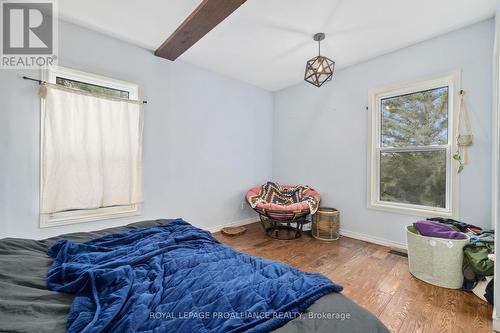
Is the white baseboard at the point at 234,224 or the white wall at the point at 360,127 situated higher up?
the white wall at the point at 360,127

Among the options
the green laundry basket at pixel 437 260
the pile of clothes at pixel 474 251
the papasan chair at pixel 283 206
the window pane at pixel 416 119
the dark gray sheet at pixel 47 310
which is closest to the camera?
the dark gray sheet at pixel 47 310

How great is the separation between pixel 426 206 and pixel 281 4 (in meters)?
2.79

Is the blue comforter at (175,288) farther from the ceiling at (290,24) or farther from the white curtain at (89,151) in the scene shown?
the ceiling at (290,24)

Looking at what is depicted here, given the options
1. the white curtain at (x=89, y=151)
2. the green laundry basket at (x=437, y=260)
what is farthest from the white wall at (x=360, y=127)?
the white curtain at (x=89, y=151)

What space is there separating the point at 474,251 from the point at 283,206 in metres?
1.91

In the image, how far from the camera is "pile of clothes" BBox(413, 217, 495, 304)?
1.72 meters

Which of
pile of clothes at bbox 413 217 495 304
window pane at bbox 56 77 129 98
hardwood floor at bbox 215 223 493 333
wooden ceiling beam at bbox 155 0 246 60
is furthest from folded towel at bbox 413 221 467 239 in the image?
Result: window pane at bbox 56 77 129 98

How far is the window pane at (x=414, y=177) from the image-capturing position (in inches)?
101

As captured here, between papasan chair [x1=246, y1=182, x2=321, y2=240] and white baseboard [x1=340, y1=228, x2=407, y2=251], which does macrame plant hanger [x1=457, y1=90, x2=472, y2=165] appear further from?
papasan chair [x1=246, y1=182, x2=321, y2=240]

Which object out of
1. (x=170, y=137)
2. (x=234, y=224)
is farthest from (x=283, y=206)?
(x=170, y=137)

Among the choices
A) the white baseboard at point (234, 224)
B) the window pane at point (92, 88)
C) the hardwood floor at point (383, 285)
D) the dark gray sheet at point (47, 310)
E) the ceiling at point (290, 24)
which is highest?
the ceiling at point (290, 24)

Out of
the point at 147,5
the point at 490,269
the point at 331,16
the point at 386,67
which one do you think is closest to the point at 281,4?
the point at 331,16

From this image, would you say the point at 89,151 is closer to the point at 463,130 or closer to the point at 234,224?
the point at 234,224

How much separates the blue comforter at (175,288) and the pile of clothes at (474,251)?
5.68ft
